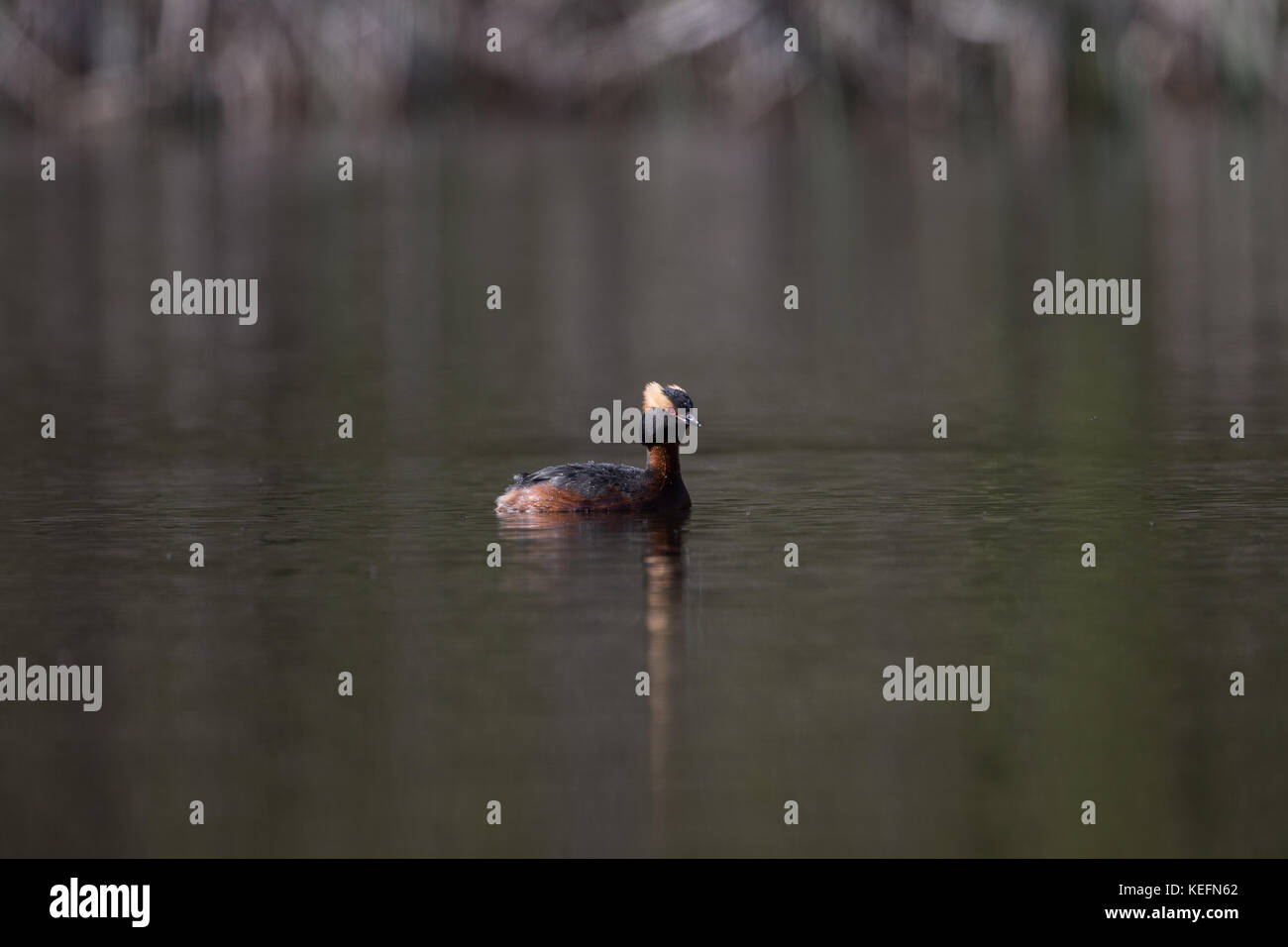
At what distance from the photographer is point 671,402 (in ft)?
50.3

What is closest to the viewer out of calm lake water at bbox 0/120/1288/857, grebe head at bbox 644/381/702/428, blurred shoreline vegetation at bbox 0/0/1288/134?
calm lake water at bbox 0/120/1288/857

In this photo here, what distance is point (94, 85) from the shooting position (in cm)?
5669

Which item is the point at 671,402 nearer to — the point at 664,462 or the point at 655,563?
the point at 664,462

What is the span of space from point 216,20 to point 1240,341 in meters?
34.2

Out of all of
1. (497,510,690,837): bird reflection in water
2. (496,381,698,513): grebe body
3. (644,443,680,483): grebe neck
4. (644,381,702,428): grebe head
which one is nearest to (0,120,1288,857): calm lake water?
(497,510,690,837): bird reflection in water

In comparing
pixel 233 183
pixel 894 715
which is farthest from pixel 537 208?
pixel 894 715

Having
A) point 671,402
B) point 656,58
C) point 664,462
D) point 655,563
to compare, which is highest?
Result: point 656,58

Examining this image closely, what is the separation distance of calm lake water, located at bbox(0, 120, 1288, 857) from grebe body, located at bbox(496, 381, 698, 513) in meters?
0.18

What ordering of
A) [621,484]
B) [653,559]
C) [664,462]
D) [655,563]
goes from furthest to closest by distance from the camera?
[621,484]
[664,462]
[653,559]
[655,563]

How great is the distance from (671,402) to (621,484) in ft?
1.95

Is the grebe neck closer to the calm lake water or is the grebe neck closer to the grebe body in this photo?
the grebe body

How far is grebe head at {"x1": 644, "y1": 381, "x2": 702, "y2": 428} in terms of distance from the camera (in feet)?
50.1

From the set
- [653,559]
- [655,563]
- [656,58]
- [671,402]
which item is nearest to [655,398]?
[671,402]

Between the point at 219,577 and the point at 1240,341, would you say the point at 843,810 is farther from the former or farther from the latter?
the point at 1240,341
